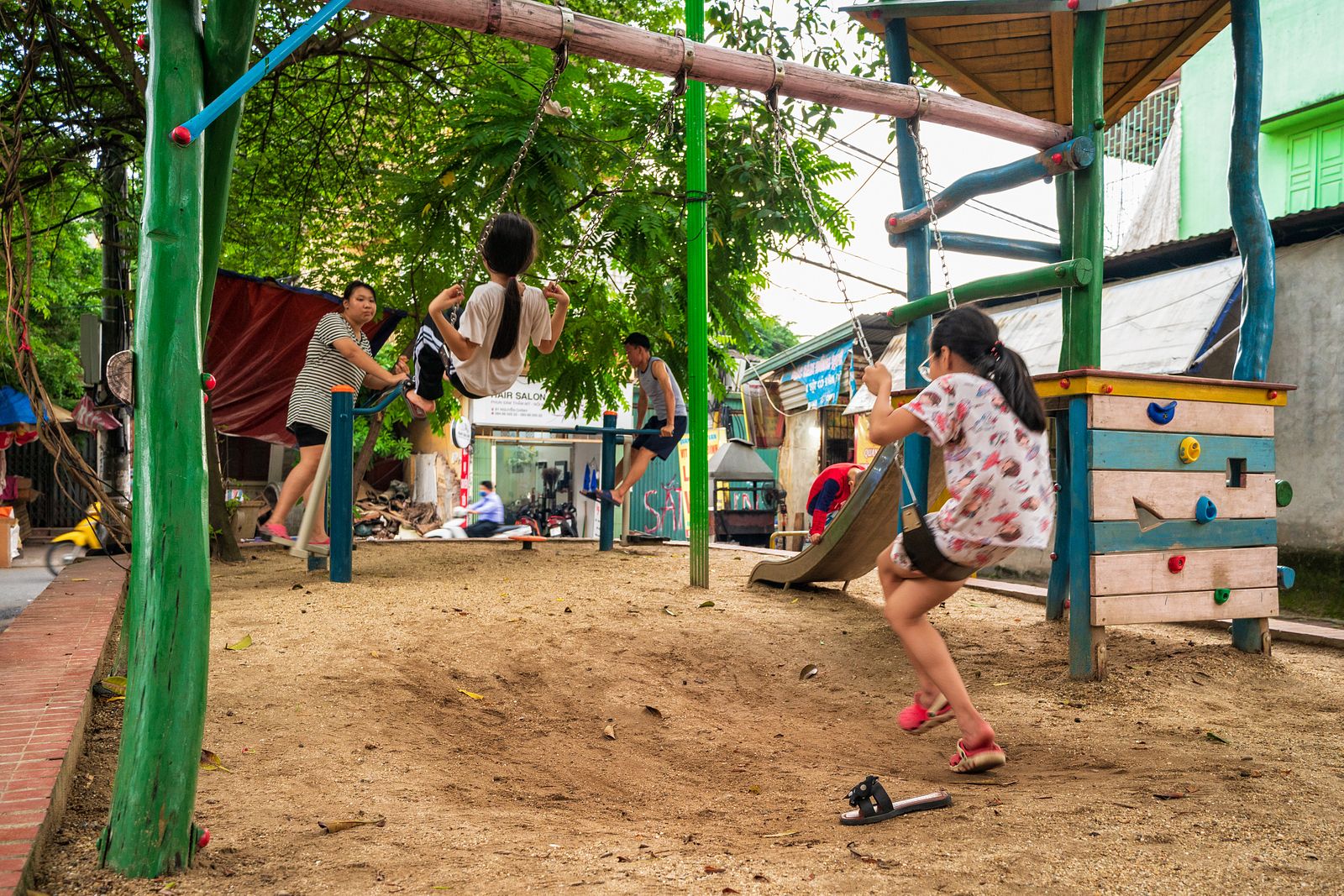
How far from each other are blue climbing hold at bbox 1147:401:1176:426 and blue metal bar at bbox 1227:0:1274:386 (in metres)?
0.92

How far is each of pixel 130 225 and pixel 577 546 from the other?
209 inches

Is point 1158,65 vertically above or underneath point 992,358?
above

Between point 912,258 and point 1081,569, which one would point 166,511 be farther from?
point 912,258

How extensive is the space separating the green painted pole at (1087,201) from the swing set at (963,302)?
0.01m

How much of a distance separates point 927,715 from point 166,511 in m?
2.32

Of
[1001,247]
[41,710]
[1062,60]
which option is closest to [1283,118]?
[1062,60]

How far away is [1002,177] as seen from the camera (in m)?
4.91

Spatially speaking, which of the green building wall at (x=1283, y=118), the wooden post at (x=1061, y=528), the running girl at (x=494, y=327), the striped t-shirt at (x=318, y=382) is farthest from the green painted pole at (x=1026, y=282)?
the green building wall at (x=1283, y=118)

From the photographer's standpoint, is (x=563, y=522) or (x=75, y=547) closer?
(x=75, y=547)

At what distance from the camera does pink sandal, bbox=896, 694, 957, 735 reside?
2994 millimetres

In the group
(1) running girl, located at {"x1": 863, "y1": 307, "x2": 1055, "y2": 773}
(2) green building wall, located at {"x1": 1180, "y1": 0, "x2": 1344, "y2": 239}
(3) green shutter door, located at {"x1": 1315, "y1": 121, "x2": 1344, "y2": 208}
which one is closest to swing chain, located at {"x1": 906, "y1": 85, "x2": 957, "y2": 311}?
(1) running girl, located at {"x1": 863, "y1": 307, "x2": 1055, "y2": 773}

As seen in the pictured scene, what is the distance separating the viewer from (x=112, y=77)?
726cm

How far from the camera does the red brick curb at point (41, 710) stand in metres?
1.98

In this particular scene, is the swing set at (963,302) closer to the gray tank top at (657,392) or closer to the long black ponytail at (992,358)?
the long black ponytail at (992,358)
